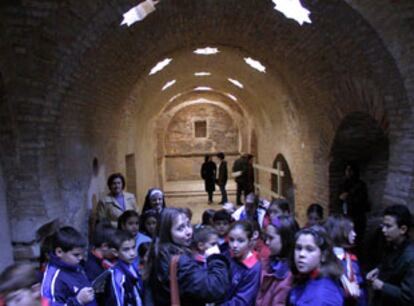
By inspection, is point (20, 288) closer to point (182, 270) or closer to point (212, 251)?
point (182, 270)

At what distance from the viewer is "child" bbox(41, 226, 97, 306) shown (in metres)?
2.53

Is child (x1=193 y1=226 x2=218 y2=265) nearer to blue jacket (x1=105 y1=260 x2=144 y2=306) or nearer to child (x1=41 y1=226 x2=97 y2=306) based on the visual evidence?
blue jacket (x1=105 y1=260 x2=144 y2=306)

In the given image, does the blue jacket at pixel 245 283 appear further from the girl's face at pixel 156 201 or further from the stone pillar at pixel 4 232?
the stone pillar at pixel 4 232

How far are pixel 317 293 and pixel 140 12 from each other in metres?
4.76

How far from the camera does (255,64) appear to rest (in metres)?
9.17

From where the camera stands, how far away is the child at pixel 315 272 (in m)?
2.20

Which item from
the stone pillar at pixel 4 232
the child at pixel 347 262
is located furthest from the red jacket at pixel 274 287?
the stone pillar at pixel 4 232

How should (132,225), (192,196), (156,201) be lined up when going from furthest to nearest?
(192,196), (156,201), (132,225)

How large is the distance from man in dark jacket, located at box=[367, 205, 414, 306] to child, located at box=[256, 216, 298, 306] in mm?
799

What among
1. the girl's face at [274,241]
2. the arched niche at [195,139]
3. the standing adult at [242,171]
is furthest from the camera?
the arched niche at [195,139]

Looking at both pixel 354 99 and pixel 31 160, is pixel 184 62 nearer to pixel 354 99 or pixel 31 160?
pixel 354 99

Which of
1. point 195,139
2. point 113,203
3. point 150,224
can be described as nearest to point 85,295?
point 150,224

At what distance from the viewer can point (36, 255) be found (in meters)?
4.54

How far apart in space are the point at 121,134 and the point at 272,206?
5423 mm
